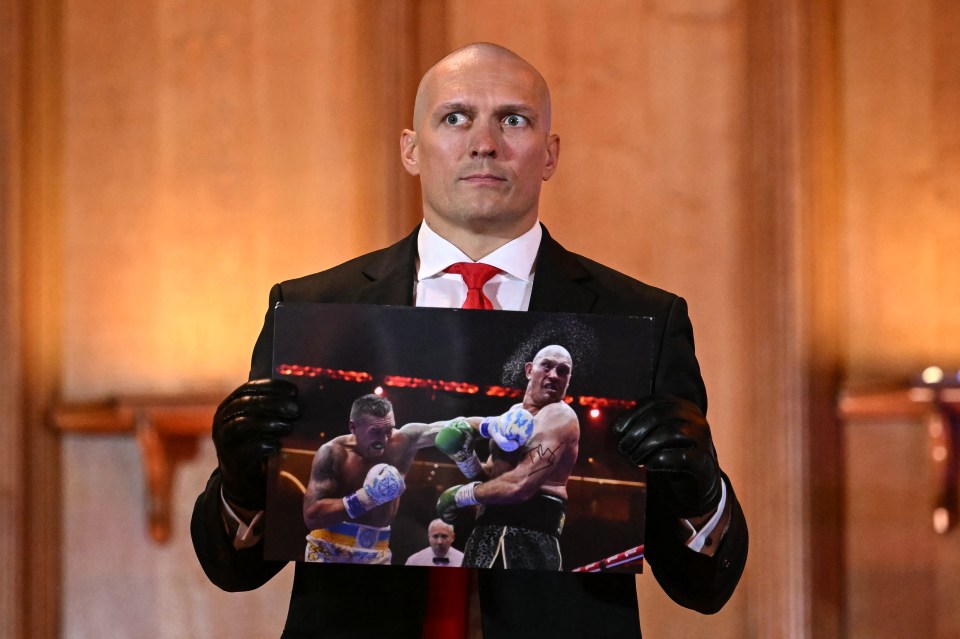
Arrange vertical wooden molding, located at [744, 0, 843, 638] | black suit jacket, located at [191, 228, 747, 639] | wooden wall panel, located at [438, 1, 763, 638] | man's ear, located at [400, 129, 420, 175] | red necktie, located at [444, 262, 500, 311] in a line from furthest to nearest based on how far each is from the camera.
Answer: wooden wall panel, located at [438, 1, 763, 638], vertical wooden molding, located at [744, 0, 843, 638], man's ear, located at [400, 129, 420, 175], red necktie, located at [444, 262, 500, 311], black suit jacket, located at [191, 228, 747, 639]

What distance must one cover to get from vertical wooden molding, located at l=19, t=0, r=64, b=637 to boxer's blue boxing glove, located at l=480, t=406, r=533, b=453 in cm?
169

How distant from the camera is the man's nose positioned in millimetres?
1622

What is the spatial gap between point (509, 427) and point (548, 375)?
7 cm

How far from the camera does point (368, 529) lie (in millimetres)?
1428

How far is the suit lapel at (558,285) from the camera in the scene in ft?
5.28

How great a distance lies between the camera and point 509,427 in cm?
142

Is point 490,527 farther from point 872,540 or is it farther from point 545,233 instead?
point 872,540

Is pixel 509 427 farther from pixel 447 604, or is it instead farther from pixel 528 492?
pixel 447 604

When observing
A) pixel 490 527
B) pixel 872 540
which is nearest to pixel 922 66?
pixel 872 540

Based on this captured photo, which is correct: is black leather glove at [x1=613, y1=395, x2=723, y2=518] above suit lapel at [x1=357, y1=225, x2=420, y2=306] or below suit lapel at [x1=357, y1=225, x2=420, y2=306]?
below

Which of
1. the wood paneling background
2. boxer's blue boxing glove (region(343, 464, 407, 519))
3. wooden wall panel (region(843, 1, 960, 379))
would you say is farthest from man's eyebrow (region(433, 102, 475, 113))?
wooden wall panel (region(843, 1, 960, 379))

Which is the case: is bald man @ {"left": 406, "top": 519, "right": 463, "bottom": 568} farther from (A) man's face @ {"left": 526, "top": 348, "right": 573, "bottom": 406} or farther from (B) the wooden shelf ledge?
(B) the wooden shelf ledge

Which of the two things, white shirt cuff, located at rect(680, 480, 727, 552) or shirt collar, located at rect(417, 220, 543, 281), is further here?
shirt collar, located at rect(417, 220, 543, 281)

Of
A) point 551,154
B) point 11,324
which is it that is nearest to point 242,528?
point 551,154
